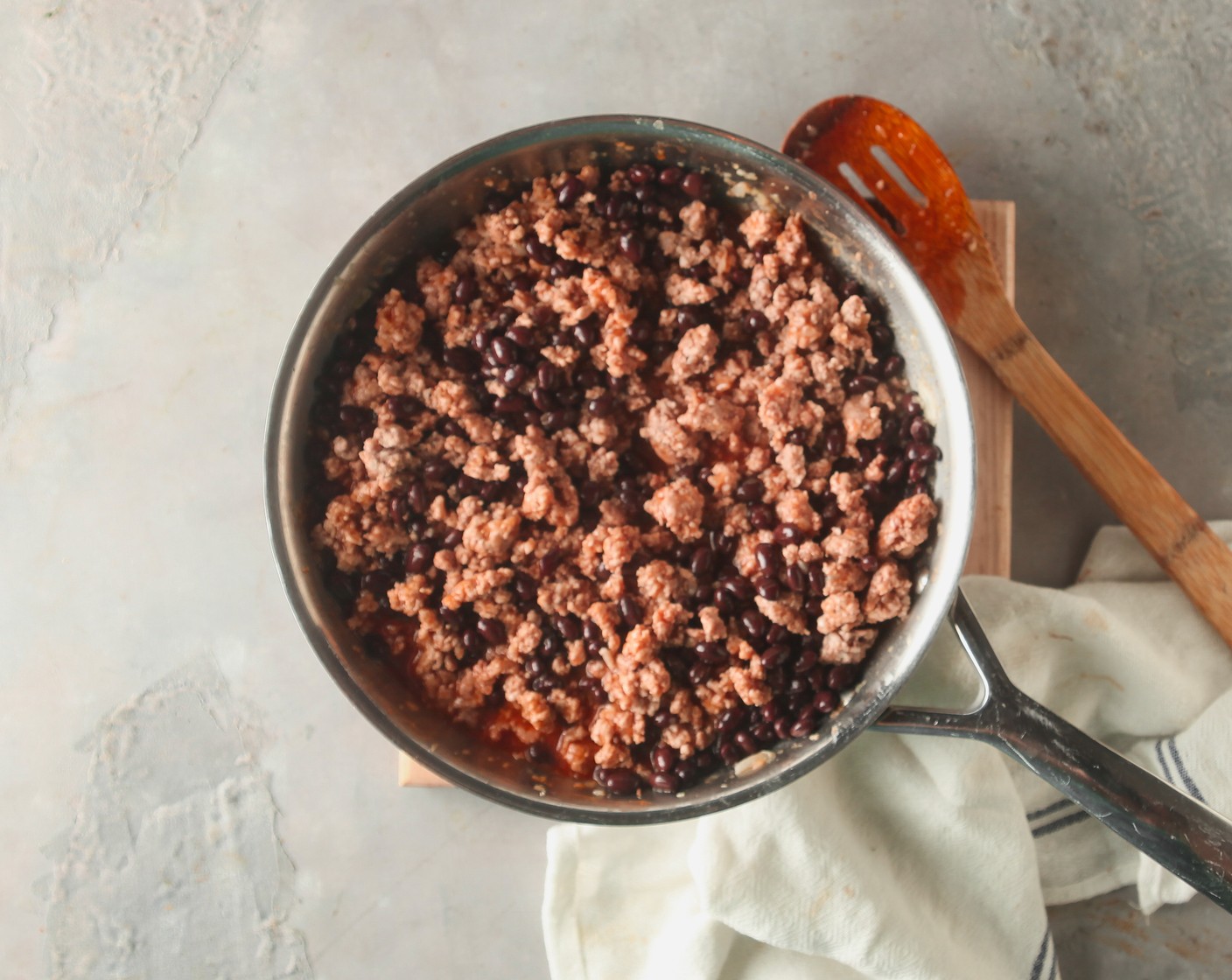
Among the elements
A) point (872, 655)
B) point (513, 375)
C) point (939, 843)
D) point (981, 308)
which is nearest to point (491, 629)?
point (513, 375)

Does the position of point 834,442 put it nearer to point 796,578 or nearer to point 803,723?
point 796,578

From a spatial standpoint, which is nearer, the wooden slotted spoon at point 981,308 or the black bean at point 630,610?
the black bean at point 630,610

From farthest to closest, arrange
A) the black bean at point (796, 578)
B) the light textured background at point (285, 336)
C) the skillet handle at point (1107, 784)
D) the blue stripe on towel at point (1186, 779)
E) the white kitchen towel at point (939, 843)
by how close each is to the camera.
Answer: the light textured background at point (285, 336) → the blue stripe on towel at point (1186, 779) → the white kitchen towel at point (939, 843) → the black bean at point (796, 578) → the skillet handle at point (1107, 784)

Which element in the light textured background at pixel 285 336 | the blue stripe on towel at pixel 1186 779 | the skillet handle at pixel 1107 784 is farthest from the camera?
the light textured background at pixel 285 336

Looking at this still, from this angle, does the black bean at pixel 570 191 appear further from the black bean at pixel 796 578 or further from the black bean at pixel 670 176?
the black bean at pixel 796 578

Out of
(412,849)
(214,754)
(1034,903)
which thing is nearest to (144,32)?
(214,754)

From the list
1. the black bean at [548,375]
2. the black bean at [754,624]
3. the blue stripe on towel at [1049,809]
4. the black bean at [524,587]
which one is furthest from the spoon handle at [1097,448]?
the black bean at [524,587]

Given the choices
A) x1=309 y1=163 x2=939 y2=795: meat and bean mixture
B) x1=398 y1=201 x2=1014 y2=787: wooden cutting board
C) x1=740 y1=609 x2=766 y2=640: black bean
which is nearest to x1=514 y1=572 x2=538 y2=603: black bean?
x1=309 y1=163 x2=939 y2=795: meat and bean mixture

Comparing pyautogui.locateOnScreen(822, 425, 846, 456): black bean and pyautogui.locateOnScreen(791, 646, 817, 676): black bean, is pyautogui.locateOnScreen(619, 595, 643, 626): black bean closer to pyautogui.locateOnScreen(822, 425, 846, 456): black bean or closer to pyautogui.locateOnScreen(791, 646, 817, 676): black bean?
pyautogui.locateOnScreen(791, 646, 817, 676): black bean
